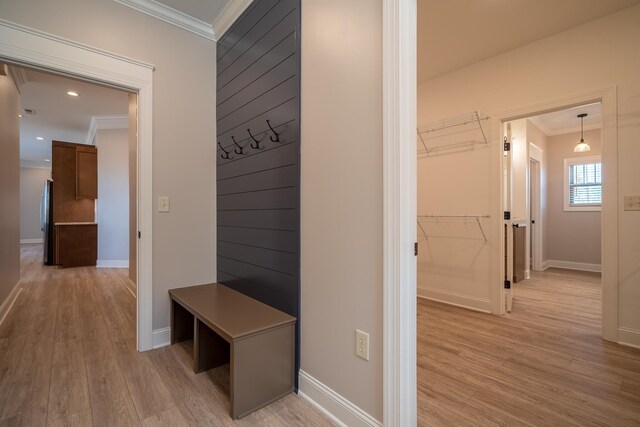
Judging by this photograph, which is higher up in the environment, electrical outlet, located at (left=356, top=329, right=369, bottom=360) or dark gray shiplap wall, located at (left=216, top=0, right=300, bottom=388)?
dark gray shiplap wall, located at (left=216, top=0, right=300, bottom=388)

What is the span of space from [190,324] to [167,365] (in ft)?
1.44

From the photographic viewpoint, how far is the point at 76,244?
18.4ft

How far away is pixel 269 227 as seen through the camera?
2016 millimetres

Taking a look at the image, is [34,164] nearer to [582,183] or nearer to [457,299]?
[457,299]

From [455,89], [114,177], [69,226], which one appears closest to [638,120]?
[455,89]

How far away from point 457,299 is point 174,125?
132 inches

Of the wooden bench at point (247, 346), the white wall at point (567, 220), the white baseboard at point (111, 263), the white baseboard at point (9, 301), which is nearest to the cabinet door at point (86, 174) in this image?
the white baseboard at point (111, 263)

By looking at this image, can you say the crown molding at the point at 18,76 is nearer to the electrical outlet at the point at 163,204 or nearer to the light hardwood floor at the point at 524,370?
the electrical outlet at the point at 163,204

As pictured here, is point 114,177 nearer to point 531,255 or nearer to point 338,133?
point 338,133

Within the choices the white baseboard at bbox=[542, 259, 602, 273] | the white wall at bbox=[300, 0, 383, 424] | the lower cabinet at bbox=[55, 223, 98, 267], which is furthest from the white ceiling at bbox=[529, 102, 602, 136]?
the lower cabinet at bbox=[55, 223, 98, 267]

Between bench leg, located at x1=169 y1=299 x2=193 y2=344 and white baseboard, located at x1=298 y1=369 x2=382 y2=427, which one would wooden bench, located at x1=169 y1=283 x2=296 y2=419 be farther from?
bench leg, located at x1=169 y1=299 x2=193 y2=344

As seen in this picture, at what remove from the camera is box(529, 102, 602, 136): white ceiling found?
176 inches

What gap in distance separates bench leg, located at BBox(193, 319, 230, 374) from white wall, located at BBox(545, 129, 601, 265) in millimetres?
6262

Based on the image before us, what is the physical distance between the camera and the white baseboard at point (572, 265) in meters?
5.18
